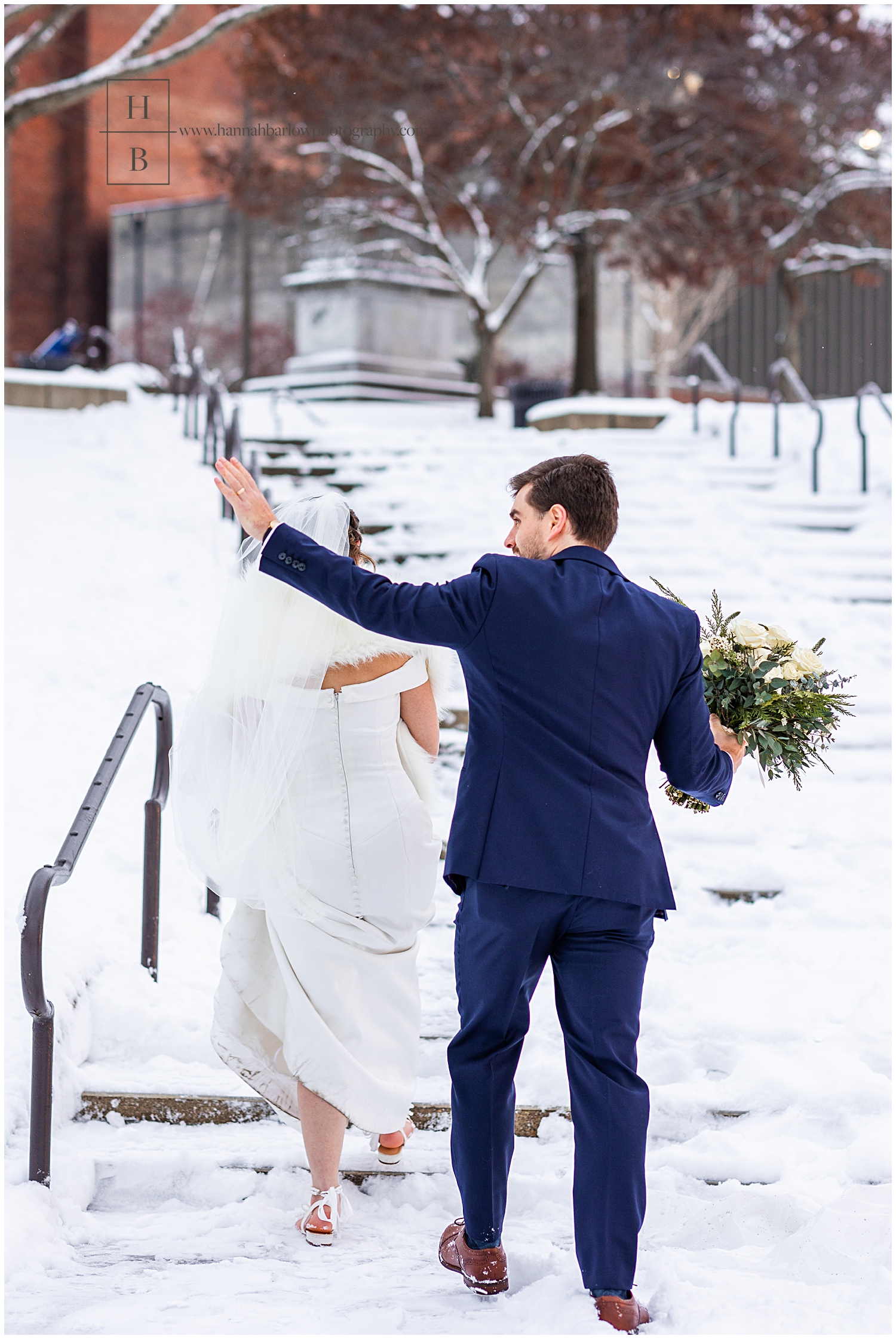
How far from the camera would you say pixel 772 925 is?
5.02 meters

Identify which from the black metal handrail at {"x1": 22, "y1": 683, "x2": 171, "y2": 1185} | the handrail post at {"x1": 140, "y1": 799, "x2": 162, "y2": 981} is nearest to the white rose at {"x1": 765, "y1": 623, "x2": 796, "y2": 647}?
the black metal handrail at {"x1": 22, "y1": 683, "x2": 171, "y2": 1185}

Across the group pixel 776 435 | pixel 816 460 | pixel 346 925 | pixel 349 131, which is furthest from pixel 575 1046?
pixel 349 131

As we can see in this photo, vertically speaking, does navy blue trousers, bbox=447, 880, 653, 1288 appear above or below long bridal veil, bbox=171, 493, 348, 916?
below

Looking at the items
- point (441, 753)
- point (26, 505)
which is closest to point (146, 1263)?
point (441, 753)

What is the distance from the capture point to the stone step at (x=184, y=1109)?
3.63 m

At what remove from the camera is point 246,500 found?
2734 millimetres

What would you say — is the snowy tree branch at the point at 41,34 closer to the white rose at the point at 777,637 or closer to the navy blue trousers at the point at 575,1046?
the white rose at the point at 777,637

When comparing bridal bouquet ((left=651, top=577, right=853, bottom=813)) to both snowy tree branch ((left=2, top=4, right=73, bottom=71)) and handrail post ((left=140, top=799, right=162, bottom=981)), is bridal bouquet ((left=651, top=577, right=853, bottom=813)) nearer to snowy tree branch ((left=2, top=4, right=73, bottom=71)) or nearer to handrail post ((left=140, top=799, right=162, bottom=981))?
handrail post ((left=140, top=799, right=162, bottom=981))

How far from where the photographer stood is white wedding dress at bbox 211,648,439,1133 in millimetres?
3100

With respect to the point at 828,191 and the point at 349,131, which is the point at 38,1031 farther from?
the point at 828,191

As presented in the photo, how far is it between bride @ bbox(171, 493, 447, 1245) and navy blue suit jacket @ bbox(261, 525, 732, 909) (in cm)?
42

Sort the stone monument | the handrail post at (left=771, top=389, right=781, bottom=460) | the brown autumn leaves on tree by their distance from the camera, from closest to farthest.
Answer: the handrail post at (left=771, top=389, right=781, bottom=460)
the brown autumn leaves on tree
the stone monument

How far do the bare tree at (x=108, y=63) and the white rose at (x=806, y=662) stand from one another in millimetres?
9099

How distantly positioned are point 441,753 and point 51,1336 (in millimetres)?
4109
